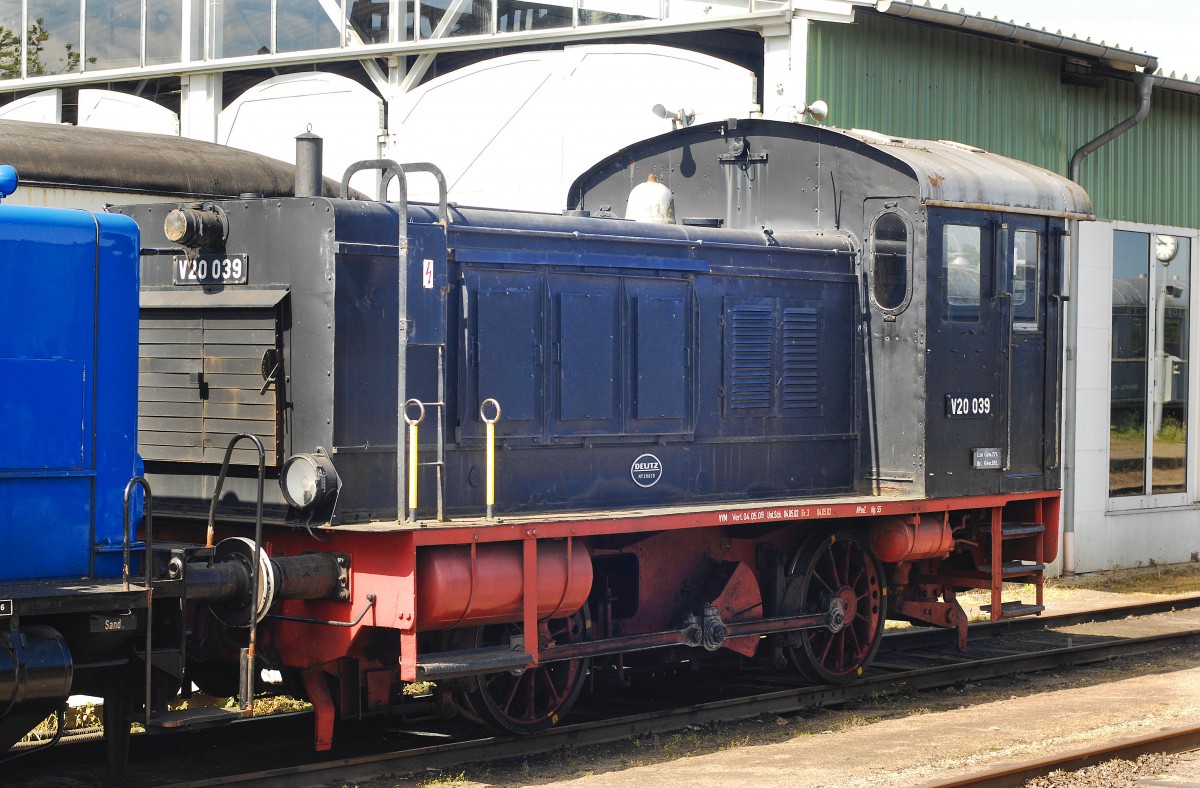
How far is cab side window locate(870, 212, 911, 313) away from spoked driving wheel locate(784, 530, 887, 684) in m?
1.59

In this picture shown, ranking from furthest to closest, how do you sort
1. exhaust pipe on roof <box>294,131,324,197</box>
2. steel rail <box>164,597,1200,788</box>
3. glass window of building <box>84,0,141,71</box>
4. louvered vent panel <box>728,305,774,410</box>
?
glass window of building <box>84,0,141,71</box>, louvered vent panel <box>728,305,774,410</box>, exhaust pipe on roof <box>294,131,324,197</box>, steel rail <box>164,597,1200,788</box>

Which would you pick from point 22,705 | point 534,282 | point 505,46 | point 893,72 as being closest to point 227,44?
point 505,46

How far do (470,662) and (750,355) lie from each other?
310 cm

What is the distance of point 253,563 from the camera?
23.1 feet

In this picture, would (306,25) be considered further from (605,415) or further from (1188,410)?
(1188,410)

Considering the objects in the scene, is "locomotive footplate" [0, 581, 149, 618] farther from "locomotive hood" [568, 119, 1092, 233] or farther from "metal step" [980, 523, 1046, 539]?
"metal step" [980, 523, 1046, 539]

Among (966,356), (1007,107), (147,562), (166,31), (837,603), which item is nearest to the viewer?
(147,562)

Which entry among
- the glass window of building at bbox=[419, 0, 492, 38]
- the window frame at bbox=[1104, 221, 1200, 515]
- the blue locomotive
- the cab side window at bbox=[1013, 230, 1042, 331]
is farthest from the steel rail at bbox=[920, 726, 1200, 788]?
the glass window of building at bbox=[419, 0, 492, 38]

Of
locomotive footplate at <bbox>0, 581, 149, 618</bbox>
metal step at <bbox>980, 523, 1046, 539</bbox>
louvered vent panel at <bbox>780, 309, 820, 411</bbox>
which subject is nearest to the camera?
locomotive footplate at <bbox>0, 581, 149, 618</bbox>

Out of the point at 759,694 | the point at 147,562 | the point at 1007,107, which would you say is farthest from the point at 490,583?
the point at 1007,107

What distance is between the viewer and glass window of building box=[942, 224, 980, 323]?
984 centimetres

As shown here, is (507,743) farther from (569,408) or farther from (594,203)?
(594,203)

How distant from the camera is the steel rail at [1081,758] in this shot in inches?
284

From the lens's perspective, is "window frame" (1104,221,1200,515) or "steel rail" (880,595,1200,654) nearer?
"steel rail" (880,595,1200,654)
